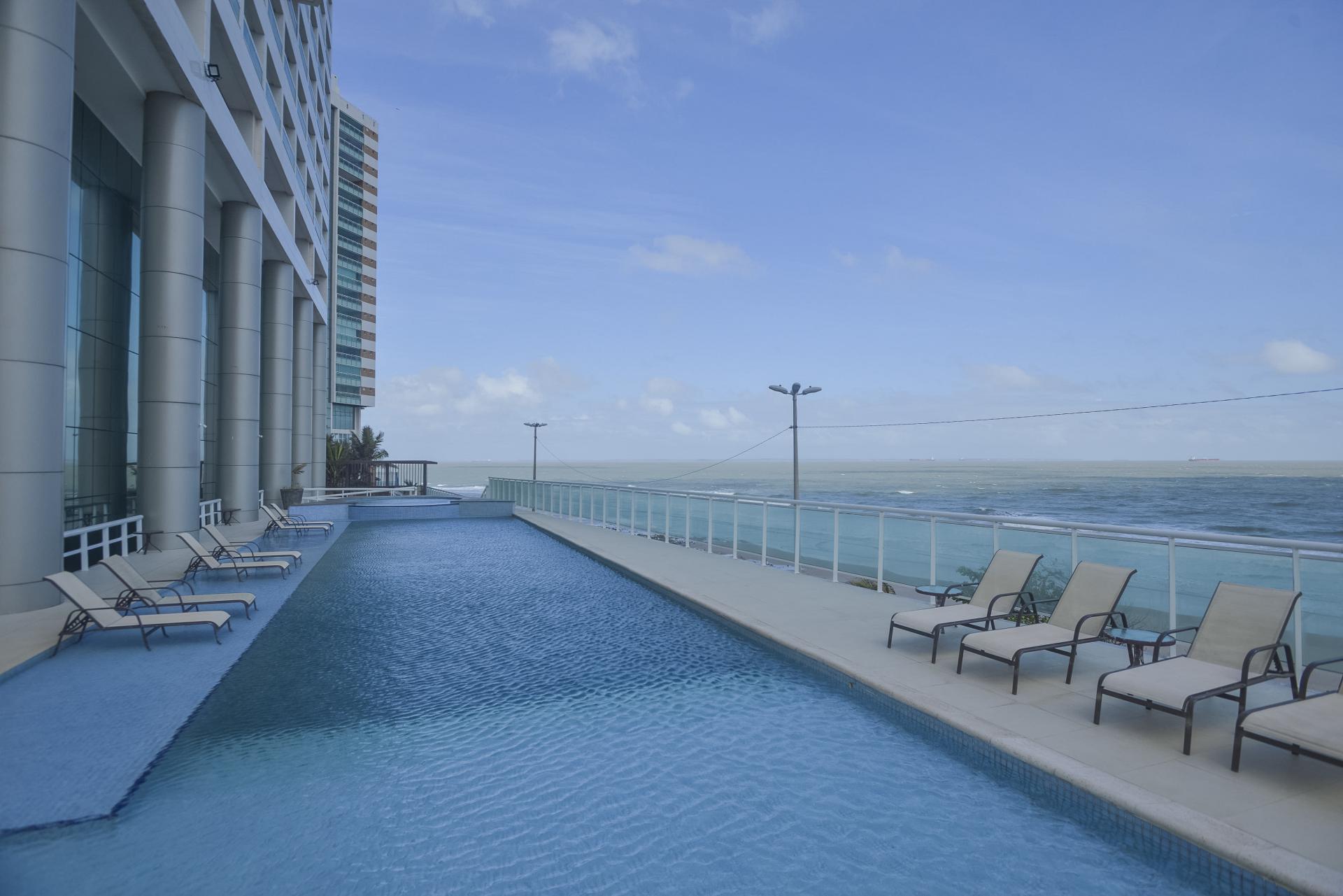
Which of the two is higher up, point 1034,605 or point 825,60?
point 825,60

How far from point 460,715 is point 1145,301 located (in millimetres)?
66733

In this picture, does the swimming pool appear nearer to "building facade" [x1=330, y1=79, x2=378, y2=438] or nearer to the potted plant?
the potted plant

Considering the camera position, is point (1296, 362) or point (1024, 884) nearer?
point (1024, 884)

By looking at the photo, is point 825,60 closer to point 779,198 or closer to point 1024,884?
point 779,198

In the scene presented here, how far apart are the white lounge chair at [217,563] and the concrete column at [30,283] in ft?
7.90

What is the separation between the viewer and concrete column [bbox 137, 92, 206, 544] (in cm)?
1293

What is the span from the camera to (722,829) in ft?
12.9

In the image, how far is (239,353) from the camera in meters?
18.8

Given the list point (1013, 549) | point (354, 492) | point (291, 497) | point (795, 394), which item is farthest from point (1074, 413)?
point (1013, 549)

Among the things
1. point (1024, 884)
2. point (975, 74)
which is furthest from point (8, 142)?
point (975, 74)

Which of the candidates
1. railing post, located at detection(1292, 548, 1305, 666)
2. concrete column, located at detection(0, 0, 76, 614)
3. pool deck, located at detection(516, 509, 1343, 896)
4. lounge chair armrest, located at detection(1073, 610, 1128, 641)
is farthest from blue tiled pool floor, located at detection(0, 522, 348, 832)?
railing post, located at detection(1292, 548, 1305, 666)

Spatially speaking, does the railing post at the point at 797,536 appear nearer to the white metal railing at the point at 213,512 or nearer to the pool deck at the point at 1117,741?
the pool deck at the point at 1117,741

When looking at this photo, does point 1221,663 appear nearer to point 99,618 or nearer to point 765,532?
point 765,532

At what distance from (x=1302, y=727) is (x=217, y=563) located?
40.3 feet
